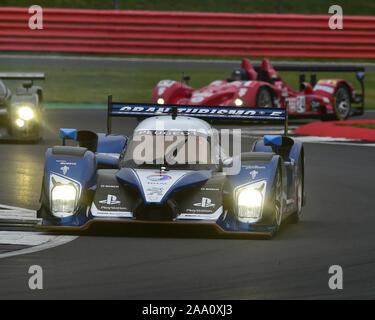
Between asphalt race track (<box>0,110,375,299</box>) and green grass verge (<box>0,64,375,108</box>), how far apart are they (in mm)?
16656

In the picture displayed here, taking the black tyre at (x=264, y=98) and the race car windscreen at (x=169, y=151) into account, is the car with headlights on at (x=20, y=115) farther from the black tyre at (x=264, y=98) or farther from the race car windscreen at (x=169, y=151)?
the race car windscreen at (x=169, y=151)

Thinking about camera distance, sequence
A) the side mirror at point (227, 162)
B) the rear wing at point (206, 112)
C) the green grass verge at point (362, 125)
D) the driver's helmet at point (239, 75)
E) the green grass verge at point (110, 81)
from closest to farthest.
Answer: the side mirror at point (227, 162)
the rear wing at point (206, 112)
the green grass verge at point (362, 125)
the driver's helmet at point (239, 75)
the green grass verge at point (110, 81)

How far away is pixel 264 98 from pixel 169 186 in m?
14.0

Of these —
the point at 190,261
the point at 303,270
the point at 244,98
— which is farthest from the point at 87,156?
the point at 244,98

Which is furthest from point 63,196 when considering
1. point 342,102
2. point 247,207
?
point 342,102

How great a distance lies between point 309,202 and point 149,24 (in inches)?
734

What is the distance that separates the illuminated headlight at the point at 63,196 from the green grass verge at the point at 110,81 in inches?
717

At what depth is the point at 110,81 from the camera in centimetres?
3131

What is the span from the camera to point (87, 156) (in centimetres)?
1077

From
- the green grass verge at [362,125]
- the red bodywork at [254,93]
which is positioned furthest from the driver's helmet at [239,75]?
the green grass verge at [362,125]

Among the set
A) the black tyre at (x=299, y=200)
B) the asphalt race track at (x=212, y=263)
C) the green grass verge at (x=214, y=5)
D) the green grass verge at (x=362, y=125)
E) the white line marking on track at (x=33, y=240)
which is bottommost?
the asphalt race track at (x=212, y=263)

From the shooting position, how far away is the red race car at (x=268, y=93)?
77.0 feet

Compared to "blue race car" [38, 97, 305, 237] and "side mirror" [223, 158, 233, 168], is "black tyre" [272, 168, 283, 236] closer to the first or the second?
"blue race car" [38, 97, 305, 237]

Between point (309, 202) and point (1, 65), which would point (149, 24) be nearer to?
point (1, 65)
